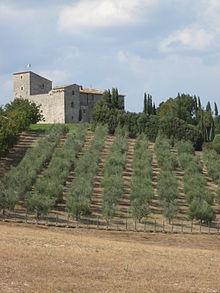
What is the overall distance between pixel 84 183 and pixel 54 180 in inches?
116

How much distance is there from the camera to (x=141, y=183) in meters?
51.8

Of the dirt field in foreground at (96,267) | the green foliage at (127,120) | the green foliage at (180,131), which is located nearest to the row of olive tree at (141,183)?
the green foliage at (180,131)

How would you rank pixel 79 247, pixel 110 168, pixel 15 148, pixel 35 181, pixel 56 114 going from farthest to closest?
pixel 56 114, pixel 15 148, pixel 110 168, pixel 35 181, pixel 79 247

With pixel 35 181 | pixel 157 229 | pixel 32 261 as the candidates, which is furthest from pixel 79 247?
pixel 35 181

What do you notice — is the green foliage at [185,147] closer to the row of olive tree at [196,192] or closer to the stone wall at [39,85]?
the row of olive tree at [196,192]

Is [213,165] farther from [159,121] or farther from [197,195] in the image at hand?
[159,121]

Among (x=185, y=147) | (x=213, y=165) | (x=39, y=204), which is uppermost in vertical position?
(x=185, y=147)

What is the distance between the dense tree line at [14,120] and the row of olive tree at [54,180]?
240 inches

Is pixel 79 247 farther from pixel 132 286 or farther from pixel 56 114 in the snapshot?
pixel 56 114

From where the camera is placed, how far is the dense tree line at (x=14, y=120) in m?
61.5

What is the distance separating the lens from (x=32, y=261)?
19375 mm

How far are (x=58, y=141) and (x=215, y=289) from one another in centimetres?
5951

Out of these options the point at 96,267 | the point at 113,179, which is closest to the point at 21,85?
the point at 113,179

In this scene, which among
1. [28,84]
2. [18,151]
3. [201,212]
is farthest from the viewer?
[28,84]
